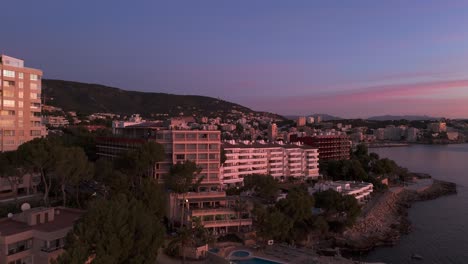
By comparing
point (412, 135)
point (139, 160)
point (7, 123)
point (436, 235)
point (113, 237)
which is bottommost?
point (436, 235)

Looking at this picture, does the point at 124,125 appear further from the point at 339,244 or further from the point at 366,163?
the point at 366,163

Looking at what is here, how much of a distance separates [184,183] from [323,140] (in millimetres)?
34658

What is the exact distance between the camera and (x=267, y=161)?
43188 millimetres

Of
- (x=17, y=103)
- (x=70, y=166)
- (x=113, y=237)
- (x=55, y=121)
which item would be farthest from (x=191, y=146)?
(x=55, y=121)

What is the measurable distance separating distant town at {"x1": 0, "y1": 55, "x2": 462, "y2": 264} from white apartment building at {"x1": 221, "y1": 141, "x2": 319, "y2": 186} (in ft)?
0.42

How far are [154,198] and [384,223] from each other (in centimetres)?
1999

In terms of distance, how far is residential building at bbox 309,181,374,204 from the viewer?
109 feet

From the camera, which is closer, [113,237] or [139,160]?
[113,237]

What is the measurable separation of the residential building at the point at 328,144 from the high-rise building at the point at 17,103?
115ft

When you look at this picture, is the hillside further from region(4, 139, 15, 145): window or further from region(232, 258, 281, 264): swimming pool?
region(232, 258, 281, 264): swimming pool

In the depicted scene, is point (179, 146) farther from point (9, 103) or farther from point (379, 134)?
point (379, 134)


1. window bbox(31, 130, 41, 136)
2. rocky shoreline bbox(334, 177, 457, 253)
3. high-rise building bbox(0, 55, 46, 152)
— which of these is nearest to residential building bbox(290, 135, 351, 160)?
rocky shoreline bbox(334, 177, 457, 253)

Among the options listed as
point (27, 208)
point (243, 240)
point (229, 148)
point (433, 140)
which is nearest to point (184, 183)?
point (243, 240)

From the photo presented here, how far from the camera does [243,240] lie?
2220 centimetres
